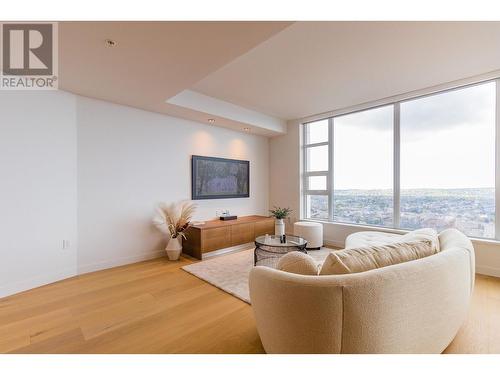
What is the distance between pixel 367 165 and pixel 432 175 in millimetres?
989

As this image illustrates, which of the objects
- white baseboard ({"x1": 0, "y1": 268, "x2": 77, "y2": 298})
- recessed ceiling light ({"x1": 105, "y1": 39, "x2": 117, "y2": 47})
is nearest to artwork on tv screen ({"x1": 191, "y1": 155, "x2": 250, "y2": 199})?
white baseboard ({"x1": 0, "y1": 268, "x2": 77, "y2": 298})

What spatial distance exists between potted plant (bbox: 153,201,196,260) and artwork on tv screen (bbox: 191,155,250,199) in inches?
17.5

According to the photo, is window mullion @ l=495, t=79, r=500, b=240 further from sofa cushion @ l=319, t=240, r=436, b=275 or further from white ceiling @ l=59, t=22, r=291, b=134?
white ceiling @ l=59, t=22, r=291, b=134

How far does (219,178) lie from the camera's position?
4582mm

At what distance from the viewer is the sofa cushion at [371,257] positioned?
4.10ft

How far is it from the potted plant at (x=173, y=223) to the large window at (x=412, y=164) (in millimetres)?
2753

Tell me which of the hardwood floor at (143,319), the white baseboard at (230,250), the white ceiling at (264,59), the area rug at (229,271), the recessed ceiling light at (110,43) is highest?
the white ceiling at (264,59)

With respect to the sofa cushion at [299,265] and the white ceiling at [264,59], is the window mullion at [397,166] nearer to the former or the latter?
the white ceiling at [264,59]

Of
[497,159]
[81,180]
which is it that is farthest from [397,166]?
[81,180]

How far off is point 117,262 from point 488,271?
511cm

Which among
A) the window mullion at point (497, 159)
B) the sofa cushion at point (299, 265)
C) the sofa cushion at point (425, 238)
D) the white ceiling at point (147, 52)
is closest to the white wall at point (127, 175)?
the white ceiling at point (147, 52)

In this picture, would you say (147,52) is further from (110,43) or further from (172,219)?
(172,219)
